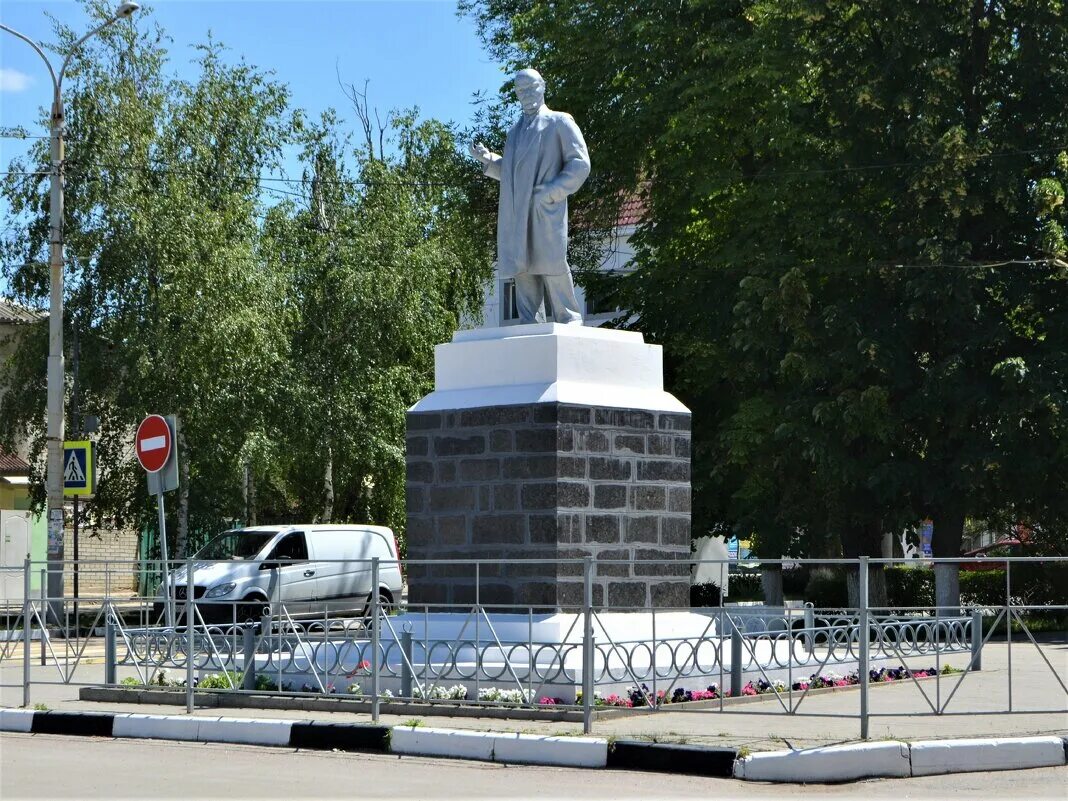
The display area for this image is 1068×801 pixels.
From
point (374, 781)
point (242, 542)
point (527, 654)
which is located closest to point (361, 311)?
point (242, 542)

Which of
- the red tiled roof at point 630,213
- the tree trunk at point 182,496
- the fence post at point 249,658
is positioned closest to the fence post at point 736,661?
the fence post at point 249,658

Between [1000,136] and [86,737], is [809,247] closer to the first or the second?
[1000,136]

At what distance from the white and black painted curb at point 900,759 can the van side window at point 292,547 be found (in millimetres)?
17230

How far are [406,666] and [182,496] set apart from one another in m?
17.6

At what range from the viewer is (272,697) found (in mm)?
13016

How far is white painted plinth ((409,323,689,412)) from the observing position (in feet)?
45.9

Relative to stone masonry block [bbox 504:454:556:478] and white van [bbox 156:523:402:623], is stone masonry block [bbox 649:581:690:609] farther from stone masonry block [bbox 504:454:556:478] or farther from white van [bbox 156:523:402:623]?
white van [bbox 156:523:402:623]

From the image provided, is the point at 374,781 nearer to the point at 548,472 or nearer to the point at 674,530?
the point at 548,472

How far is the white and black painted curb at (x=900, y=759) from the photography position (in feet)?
32.0

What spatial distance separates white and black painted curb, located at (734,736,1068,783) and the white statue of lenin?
5711 millimetres

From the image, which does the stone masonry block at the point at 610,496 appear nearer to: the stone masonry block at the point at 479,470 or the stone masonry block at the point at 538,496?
the stone masonry block at the point at 538,496

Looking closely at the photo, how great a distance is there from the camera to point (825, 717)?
1173 centimetres

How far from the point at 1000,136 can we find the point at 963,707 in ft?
51.0

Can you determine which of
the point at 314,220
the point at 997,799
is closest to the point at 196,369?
the point at 314,220
